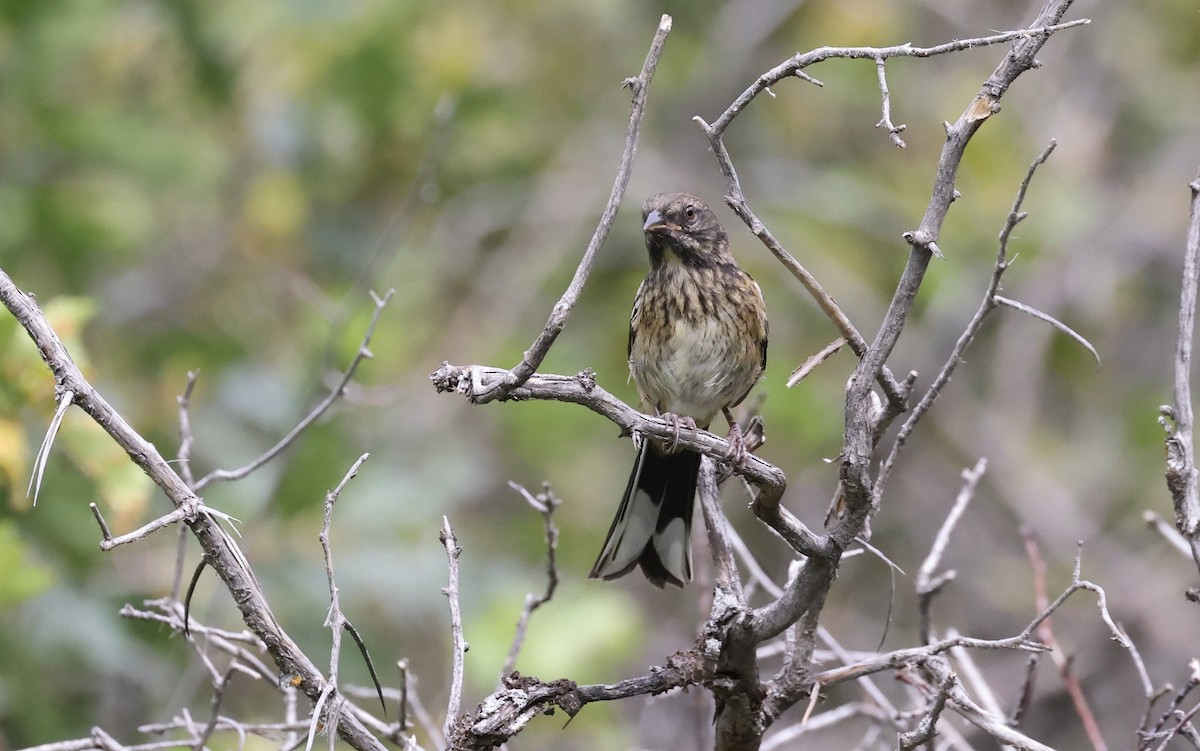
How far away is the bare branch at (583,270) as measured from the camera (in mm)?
2248

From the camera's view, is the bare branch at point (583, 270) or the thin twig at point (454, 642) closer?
the bare branch at point (583, 270)

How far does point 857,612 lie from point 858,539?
4.90m

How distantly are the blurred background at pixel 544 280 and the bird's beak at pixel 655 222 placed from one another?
911mm

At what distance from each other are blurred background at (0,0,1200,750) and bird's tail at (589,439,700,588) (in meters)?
1.19

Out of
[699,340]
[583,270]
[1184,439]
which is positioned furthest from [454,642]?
[699,340]

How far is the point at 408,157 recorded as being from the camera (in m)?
7.02

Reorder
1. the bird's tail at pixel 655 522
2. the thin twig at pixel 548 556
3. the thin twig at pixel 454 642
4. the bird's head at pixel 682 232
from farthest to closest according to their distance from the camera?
the bird's head at pixel 682 232 < the bird's tail at pixel 655 522 < the thin twig at pixel 548 556 < the thin twig at pixel 454 642

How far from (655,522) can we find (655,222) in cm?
126

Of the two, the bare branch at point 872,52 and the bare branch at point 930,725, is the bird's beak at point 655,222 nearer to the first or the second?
the bare branch at point 872,52

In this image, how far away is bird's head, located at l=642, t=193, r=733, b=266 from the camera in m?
4.55

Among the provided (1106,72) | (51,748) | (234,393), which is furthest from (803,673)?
(1106,72)

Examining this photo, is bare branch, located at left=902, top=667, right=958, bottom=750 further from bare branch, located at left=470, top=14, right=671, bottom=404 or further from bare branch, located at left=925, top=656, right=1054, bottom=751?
bare branch, located at left=470, top=14, right=671, bottom=404

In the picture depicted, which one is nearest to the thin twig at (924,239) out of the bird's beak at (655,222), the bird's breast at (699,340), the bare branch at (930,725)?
the bare branch at (930,725)

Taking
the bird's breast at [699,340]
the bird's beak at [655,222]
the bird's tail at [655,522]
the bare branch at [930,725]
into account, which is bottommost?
the bare branch at [930,725]
